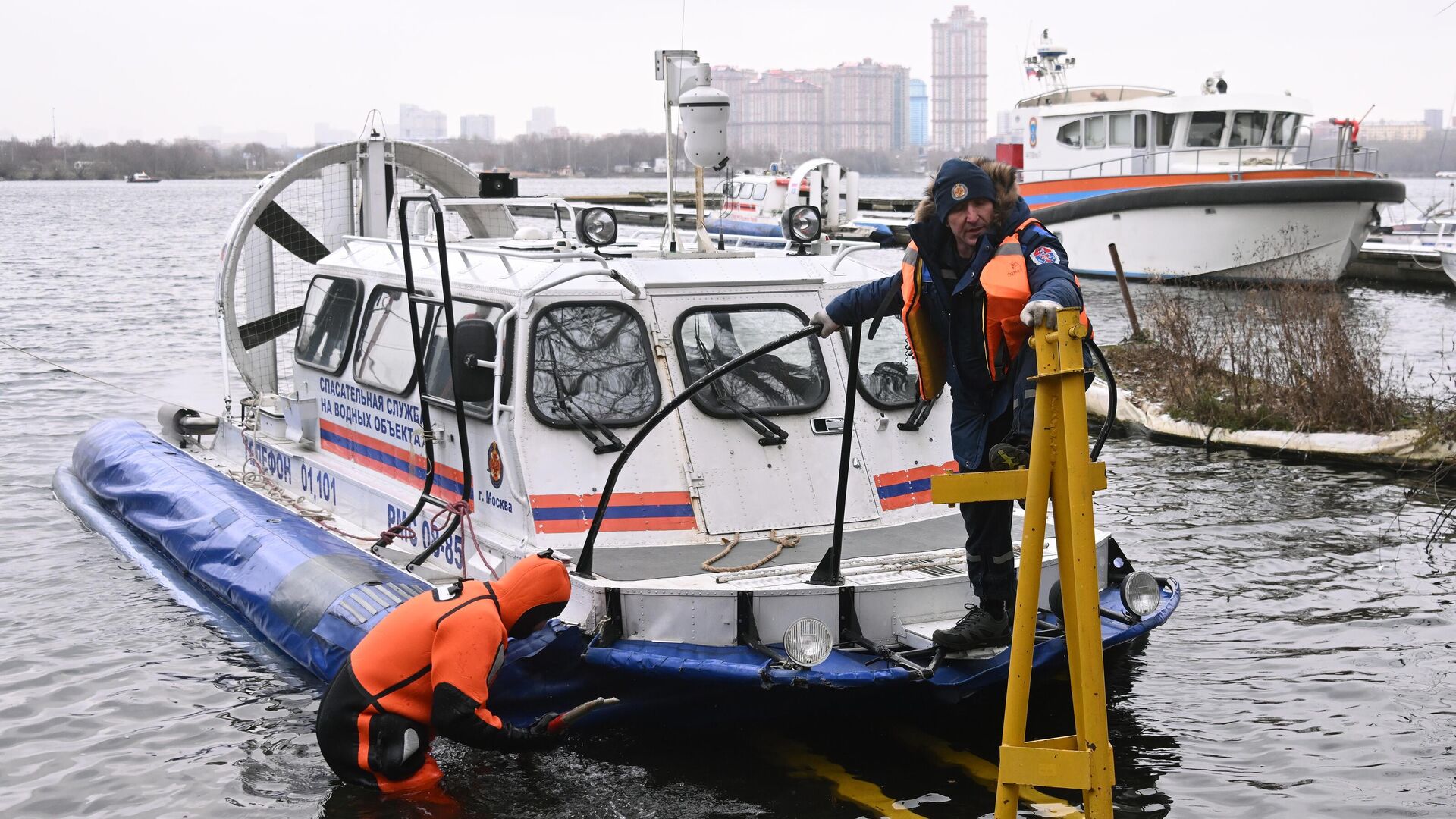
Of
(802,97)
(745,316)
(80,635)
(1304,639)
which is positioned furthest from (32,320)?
(802,97)

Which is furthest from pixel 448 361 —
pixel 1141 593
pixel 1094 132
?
pixel 1094 132

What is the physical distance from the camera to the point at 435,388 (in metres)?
8.05

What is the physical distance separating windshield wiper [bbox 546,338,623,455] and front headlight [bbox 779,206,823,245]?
1.84 meters

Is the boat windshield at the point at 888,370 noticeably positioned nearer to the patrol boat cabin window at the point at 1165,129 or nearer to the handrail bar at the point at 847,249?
the handrail bar at the point at 847,249

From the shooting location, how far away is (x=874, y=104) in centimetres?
10669

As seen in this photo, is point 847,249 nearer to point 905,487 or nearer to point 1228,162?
point 905,487

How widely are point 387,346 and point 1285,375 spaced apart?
33.1 ft

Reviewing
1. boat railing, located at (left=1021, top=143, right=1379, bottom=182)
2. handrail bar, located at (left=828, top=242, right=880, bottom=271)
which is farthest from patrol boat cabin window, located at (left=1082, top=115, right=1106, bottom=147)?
handrail bar, located at (left=828, top=242, right=880, bottom=271)

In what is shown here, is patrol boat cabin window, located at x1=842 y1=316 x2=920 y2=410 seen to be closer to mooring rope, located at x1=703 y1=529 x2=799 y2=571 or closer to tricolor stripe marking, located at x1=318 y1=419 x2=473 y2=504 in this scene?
mooring rope, located at x1=703 y1=529 x2=799 y2=571

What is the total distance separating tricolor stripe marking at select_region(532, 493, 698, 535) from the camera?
6.97 metres

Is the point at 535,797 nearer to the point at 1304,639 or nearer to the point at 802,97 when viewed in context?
the point at 1304,639

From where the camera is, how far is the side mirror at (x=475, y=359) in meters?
6.91

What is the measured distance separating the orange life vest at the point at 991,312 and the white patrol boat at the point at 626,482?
1.13ft

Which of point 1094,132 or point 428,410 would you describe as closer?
point 428,410
